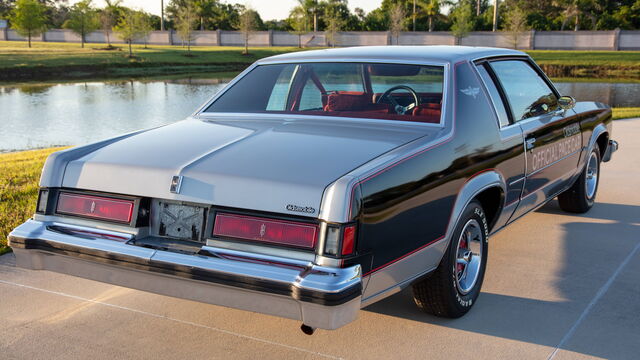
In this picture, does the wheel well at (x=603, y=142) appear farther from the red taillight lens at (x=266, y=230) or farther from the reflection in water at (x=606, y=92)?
the reflection in water at (x=606, y=92)

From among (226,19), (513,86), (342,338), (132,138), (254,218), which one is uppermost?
(226,19)

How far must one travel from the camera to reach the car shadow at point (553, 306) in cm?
365

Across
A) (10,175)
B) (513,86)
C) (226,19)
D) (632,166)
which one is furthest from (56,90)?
(226,19)

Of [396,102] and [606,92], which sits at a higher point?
[396,102]

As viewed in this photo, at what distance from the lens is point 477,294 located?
3979mm

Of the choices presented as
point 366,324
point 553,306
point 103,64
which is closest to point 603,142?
point 553,306

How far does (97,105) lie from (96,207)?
20.3 m

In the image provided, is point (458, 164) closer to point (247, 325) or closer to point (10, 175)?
point (247, 325)

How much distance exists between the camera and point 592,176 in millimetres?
6395

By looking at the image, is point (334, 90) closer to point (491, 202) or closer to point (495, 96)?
point (495, 96)

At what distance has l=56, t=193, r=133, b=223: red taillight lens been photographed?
3.25 meters

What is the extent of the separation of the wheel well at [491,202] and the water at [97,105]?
11.7 meters

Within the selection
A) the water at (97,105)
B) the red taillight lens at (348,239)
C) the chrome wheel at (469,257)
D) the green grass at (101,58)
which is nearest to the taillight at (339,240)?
the red taillight lens at (348,239)

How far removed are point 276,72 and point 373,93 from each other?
700mm
